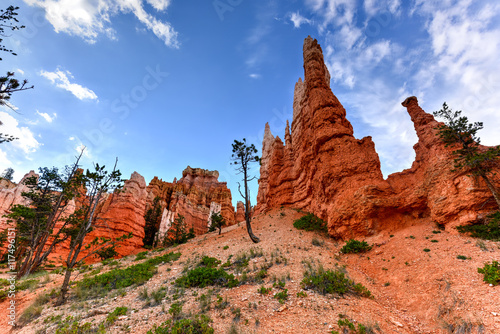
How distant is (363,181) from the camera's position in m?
20.8

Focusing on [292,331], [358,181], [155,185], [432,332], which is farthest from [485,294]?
[155,185]

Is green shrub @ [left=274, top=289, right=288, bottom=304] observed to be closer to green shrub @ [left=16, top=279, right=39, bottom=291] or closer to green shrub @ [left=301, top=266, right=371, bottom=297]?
green shrub @ [left=301, top=266, right=371, bottom=297]

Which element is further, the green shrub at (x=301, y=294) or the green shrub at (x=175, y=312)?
the green shrub at (x=301, y=294)

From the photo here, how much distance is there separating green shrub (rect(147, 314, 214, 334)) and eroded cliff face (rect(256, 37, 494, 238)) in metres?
16.3

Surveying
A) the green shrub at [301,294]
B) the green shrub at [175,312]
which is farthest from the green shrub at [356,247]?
the green shrub at [175,312]

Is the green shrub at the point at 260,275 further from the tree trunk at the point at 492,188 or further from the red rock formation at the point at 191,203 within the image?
the red rock formation at the point at 191,203

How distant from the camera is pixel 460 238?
12906 mm

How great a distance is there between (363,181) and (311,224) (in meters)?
7.48

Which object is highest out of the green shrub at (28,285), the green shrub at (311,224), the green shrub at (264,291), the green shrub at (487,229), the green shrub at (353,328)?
the green shrub at (311,224)

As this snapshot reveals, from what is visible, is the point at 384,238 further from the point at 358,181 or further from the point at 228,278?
the point at 228,278

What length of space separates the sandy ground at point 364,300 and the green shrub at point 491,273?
0.90ft

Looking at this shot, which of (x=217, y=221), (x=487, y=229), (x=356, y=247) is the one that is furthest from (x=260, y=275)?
(x=217, y=221)

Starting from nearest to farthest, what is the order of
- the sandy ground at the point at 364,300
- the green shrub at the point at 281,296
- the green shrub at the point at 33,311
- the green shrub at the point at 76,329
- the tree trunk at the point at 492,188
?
the green shrub at the point at 76,329, the sandy ground at the point at 364,300, the green shrub at the point at 281,296, the green shrub at the point at 33,311, the tree trunk at the point at 492,188

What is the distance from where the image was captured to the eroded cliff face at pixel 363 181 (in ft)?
50.6
